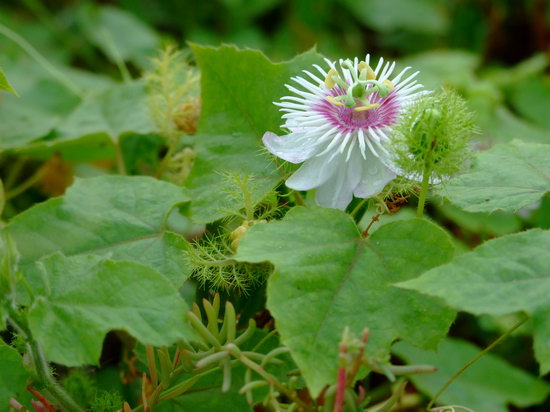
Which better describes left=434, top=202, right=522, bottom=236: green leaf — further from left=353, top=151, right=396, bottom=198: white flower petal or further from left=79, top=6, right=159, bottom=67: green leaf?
left=79, top=6, right=159, bottom=67: green leaf

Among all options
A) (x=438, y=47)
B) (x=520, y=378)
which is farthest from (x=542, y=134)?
(x=438, y=47)

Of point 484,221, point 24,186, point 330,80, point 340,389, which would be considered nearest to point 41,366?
point 340,389

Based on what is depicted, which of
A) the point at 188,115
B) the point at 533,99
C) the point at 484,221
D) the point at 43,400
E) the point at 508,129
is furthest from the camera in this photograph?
the point at 533,99

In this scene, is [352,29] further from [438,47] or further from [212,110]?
[212,110]

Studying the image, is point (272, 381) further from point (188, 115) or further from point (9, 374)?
point (188, 115)

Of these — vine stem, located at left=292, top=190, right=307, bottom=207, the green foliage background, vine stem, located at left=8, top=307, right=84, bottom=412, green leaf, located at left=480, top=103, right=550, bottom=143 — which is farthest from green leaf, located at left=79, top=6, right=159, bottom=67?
vine stem, located at left=8, top=307, right=84, bottom=412

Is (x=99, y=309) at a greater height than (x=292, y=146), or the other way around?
(x=292, y=146)
